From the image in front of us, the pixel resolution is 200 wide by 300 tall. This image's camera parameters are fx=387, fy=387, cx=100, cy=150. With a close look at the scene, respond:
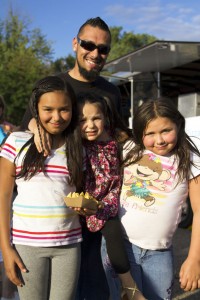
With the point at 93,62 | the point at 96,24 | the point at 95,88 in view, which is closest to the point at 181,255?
the point at 95,88

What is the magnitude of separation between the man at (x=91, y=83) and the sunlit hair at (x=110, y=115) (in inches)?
8.7

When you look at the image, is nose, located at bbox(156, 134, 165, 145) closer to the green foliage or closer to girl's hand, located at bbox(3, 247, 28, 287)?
girl's hand, located at bbox(3, 247, 28, 287)

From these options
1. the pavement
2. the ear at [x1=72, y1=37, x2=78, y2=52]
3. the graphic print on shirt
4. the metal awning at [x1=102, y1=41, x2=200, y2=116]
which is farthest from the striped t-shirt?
the metal awning at [x1=102, y1=41, x2=200, y2=116]

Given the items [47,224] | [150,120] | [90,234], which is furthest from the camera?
[90,234]

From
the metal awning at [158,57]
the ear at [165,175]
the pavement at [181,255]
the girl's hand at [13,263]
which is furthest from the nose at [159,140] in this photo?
the metal awning at [158,57]

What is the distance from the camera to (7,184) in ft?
6.31

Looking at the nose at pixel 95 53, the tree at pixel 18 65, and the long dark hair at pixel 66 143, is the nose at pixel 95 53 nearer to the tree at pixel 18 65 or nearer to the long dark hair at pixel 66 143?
the long dark hair at pixel 66 143

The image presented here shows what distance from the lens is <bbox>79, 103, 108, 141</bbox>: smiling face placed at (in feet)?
6.85

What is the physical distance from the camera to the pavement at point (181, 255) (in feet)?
11.7

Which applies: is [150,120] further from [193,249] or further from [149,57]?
[149,57]

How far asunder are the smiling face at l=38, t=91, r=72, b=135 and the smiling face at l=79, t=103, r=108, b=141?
0.15 m

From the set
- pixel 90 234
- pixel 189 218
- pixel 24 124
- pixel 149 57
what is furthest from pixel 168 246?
pixel 149 57

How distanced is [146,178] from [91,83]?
83 centimetres

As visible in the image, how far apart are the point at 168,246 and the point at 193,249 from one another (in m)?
0.16
